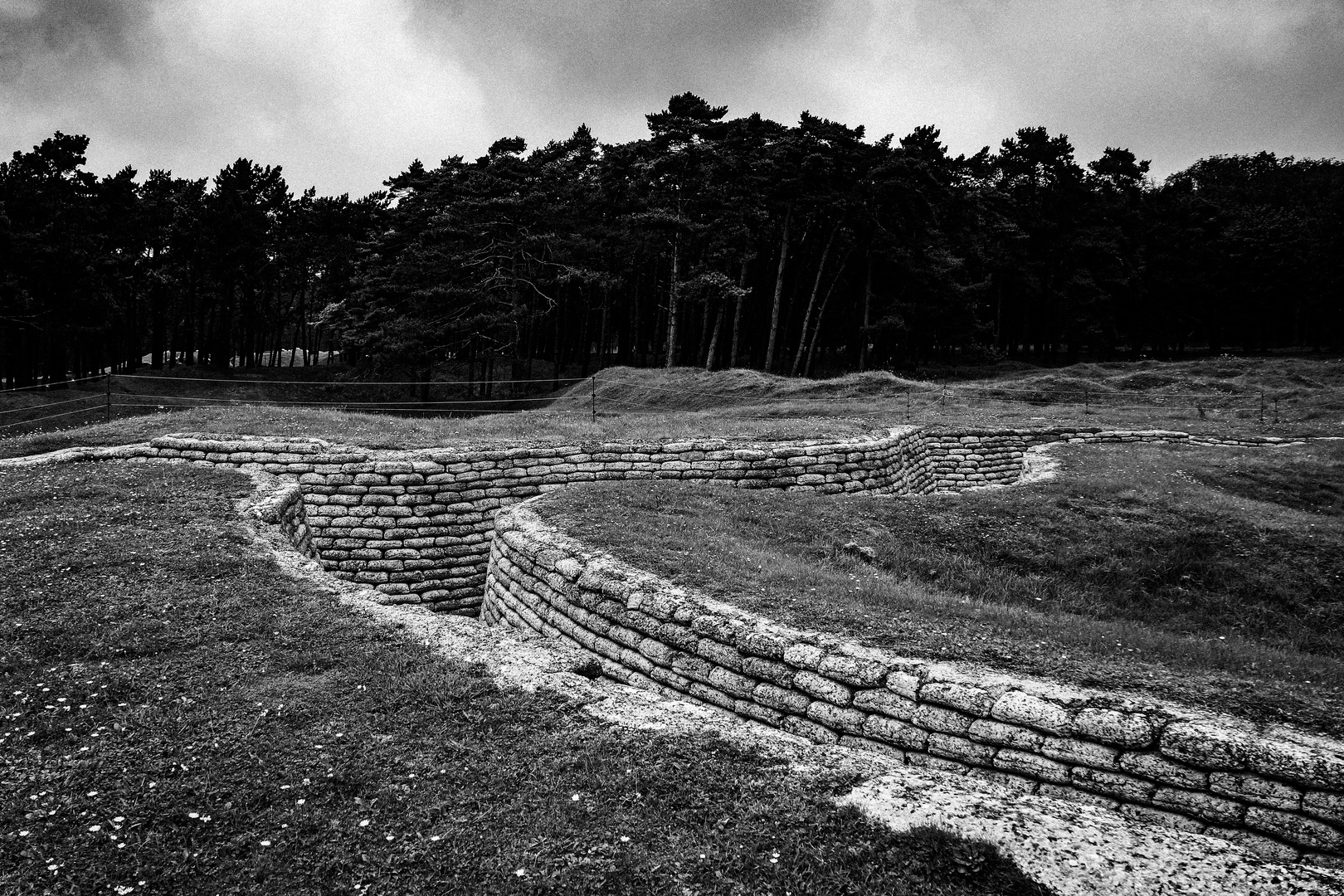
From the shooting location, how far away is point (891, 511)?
1259 centimetres

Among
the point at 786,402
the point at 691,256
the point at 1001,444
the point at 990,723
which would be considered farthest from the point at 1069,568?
the point at 691,256

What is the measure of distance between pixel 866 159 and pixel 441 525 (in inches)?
1245

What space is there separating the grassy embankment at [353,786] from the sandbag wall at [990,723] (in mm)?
1286

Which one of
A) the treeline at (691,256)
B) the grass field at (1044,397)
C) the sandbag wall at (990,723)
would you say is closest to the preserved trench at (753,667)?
the sandbag wall at (990,723)

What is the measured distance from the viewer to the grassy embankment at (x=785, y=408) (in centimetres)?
1598

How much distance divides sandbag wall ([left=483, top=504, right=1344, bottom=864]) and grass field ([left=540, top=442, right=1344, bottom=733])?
0.45 meters

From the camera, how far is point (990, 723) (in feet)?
16.8

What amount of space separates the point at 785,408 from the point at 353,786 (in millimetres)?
22444

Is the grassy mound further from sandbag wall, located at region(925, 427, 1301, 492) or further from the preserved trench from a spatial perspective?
the preserved trench

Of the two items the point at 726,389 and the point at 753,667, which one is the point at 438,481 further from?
the point at 726,389

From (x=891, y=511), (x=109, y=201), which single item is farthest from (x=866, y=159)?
(x=109, y=201)

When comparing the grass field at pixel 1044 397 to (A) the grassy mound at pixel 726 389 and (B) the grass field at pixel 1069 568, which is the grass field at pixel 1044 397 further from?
(B) the grass field at pixel 1069 568

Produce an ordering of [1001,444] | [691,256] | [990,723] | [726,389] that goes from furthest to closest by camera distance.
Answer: [691,256]
[726,389]
[1001,444]
[990,723]

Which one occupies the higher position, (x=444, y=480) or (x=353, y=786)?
(x=444, y=480)
